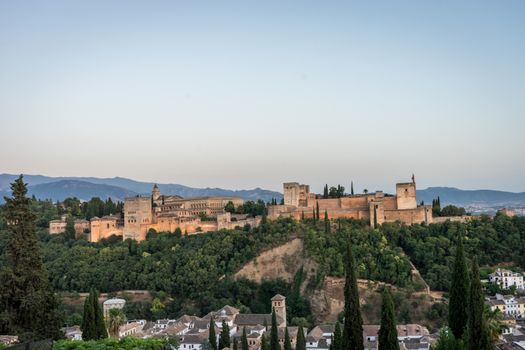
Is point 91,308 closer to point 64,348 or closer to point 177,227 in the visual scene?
point 64,348

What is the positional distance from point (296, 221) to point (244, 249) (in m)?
5.10

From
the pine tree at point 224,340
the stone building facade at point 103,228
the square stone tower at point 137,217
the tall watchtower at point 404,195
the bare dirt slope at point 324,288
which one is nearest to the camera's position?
the pine tree at point 224,340

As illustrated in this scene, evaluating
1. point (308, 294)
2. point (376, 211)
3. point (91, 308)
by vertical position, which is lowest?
point (308, 294)

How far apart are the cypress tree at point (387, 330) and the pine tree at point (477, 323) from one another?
310 cm

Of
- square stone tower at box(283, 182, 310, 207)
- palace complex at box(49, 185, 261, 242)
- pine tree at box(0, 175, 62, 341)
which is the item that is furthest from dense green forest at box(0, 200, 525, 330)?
pine tree at box(0, 175, 62, 341)

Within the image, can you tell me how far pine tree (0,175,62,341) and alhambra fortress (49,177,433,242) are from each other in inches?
1567

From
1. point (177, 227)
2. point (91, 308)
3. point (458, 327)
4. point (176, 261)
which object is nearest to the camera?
point (458, 327)

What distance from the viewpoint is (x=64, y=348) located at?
1066 centimetres

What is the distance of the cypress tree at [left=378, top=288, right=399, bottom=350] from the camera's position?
695 inches

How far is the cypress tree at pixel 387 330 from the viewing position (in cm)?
1764

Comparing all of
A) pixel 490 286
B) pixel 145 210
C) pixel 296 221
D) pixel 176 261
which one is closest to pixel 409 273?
pixel 490 286

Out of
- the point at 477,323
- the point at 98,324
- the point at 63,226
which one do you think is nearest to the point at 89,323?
the point at 98,324

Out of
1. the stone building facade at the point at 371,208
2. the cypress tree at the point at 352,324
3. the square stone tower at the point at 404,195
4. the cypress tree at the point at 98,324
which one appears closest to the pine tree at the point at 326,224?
the stone building facade at the point at 371,208

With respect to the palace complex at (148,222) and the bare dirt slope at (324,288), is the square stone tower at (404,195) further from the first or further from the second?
the palace complex at (148,222)
